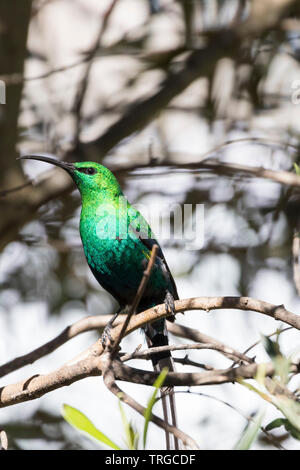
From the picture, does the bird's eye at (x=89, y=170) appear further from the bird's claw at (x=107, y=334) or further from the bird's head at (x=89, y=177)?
the bird's claw at (x=107, y=334)

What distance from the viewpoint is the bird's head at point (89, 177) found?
4504 millimetres

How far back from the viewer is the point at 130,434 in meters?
2.13

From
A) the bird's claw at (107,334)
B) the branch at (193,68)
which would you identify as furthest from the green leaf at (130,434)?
the branch at (193,68)

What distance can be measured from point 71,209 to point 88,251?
1.48 m

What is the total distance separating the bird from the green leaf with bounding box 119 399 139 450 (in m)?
1.83

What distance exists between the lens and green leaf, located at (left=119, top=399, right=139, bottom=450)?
211 cm

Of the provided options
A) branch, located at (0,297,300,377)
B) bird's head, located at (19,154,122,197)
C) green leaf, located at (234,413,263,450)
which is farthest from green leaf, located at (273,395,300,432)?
bird's head, located at (19,154,122,197)

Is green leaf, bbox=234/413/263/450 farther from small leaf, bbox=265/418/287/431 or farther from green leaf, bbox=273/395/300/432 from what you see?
small leaf, bbox=265/418/287/431

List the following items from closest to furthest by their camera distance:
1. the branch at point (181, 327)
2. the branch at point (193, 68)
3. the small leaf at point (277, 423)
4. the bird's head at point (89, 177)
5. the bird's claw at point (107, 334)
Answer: the small leaf at point (277, 423) < the branch at point (181, 327) < the bird's claw at point (107, 334) < the bird's head at point (89, 177) < the branch at point (193, 68)

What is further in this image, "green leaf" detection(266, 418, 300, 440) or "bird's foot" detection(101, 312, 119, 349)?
"bird's foot" detection(101, 312, 119, 349)

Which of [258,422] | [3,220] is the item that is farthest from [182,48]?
[258,422]

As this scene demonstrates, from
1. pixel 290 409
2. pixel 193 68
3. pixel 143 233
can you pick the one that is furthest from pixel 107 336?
pixel 193 68

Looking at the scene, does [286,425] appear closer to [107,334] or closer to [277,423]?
[277,423]

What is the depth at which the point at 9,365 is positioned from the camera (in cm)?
388
